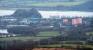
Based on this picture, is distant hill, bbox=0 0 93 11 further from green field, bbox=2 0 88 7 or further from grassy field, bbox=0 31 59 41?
grassy field, bbox=0 31 59 41

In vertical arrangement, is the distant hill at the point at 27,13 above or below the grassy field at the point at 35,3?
below

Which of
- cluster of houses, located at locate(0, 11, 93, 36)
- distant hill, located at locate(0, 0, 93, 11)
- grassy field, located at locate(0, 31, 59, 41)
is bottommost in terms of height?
grassy field, located at locate(0, 31, 59, 41)

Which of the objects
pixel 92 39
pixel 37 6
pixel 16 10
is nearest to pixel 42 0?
pixel 37 6

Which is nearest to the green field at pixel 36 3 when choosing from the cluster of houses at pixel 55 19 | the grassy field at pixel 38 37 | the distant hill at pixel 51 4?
the distant hill at pixel 51 4

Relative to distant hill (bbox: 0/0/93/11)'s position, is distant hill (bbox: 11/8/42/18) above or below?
below

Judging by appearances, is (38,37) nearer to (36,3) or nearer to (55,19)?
(55,19)

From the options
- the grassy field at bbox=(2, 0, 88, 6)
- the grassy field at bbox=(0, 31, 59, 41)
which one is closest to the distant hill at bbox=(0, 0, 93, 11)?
the grassy field at bbox=(2, 0, 88, 6)

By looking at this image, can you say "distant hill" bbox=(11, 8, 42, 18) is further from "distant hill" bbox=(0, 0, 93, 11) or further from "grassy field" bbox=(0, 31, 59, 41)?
"grassy field" bbox=(0, 31, 59, 41)

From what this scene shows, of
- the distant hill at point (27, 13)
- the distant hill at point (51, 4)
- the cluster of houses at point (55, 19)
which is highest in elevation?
the distant hill at point (51, 4)

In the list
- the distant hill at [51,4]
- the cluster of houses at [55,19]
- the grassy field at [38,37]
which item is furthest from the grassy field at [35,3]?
the grassy field at [38,37]

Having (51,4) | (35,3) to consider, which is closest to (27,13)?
(35,3)

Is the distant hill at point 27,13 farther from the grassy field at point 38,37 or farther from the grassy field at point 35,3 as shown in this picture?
the grassy field at point 38,37
